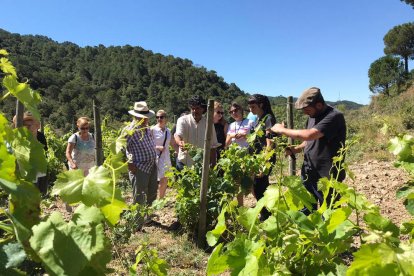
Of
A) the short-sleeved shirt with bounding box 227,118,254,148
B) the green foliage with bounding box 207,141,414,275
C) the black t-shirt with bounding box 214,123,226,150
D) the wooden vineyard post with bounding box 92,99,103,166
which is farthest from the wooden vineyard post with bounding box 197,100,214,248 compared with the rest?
the green foliage with bounding box 207,141,414,275

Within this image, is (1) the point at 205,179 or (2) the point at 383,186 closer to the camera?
(1) the point at 205,179

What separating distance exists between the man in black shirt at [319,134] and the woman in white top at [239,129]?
150 cm

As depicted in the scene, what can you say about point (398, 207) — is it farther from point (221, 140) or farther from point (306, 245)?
point (306, 245)

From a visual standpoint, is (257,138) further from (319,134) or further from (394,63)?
(394,63)

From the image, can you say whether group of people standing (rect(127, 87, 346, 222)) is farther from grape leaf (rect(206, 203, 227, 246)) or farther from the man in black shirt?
grape leaf (rect(206, 203, 227, 246))

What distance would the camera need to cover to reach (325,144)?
300 centimetres

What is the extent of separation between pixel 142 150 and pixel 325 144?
213 cm

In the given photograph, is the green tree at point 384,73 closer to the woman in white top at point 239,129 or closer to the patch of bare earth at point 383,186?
the patch of bare earth at point 383,186

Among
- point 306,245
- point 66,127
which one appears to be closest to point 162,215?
point 306,245

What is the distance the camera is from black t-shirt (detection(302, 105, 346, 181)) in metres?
2.87

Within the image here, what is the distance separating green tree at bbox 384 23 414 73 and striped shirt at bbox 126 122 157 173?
119 feet

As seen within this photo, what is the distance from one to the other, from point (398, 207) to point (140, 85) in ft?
189

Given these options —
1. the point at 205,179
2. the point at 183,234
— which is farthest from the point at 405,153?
the point at 183,234

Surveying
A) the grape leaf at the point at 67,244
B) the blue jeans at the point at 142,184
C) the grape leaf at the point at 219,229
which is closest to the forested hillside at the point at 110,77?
the blue jeans at the point at 142,184
